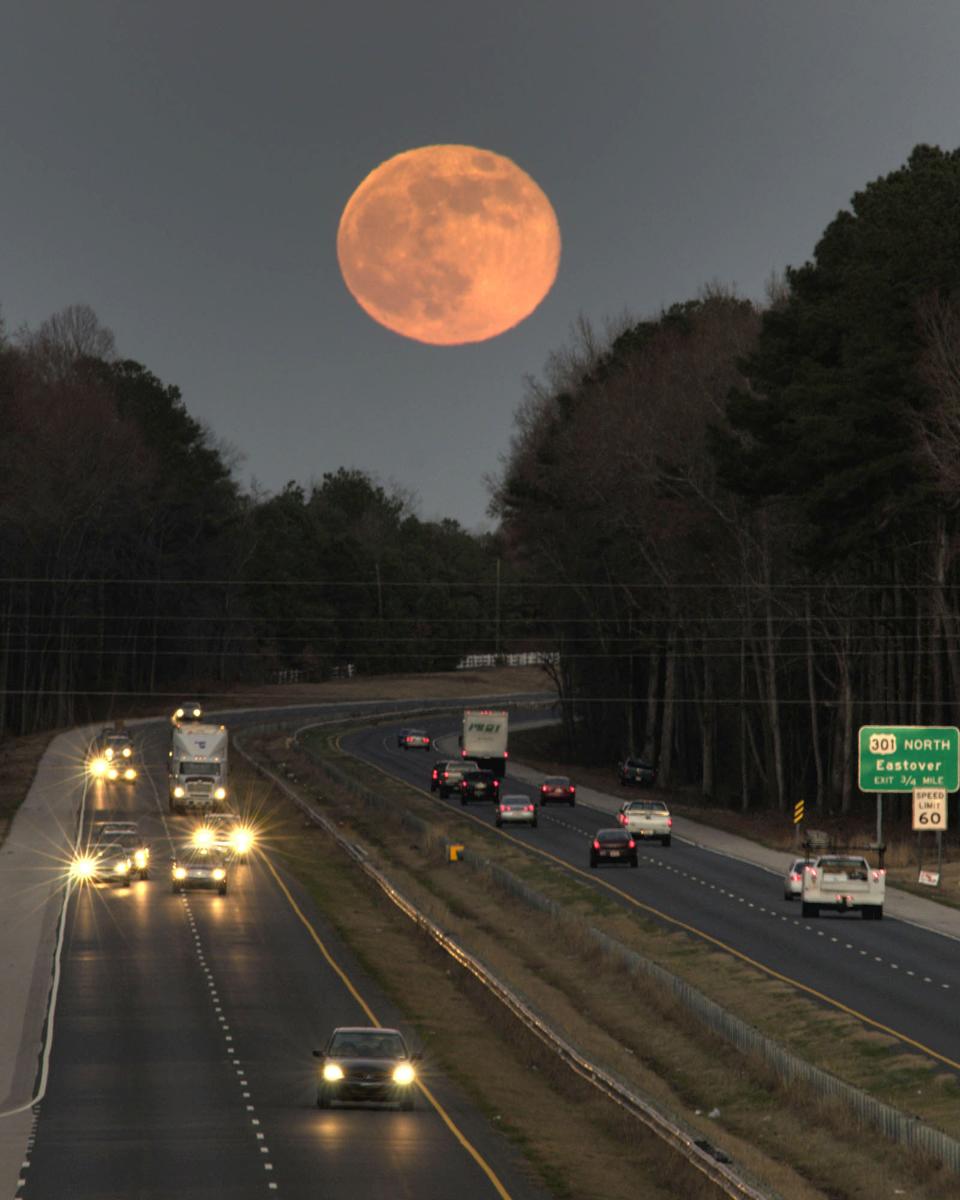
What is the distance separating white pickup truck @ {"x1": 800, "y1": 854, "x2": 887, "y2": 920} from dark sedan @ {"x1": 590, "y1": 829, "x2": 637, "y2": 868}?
1241cm

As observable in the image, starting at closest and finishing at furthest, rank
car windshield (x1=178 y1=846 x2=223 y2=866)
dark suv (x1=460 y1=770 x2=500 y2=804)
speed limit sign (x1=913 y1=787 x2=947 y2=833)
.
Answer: speed limit sign (x1=913 y1=787 x2=947 y2=833) < car windshield (x1=178 y1=846 x2=223 y2=866) < dark suv (x1=460 y1=770 x2=500 y2=804)

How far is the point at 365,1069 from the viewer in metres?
35.4

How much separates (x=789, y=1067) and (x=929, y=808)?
2951cm

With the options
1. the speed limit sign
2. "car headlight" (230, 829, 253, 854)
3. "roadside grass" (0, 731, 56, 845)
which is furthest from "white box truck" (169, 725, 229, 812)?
the speed limit sign

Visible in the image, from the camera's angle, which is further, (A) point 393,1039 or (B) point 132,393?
(B) point 132,393

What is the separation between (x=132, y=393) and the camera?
16288cm

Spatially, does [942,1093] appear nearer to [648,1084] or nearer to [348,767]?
[648,1084]

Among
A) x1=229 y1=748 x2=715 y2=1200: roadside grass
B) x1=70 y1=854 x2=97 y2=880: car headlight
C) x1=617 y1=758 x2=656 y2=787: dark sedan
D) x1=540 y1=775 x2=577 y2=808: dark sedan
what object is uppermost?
x1=617 y1=758 x2=656 y2=787: dark sedan

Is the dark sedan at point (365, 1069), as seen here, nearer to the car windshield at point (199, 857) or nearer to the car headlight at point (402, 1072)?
the car headlight at point (402, 1072)

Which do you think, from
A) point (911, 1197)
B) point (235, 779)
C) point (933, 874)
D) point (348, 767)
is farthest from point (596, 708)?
point (911, 1197)

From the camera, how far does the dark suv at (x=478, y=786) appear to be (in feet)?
313

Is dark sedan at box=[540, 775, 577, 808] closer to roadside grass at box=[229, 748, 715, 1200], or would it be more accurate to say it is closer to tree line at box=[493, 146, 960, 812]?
tree line at box=[493, 146, 960, 812]

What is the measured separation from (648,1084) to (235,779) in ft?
222

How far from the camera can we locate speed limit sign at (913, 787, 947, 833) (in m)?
65.2
